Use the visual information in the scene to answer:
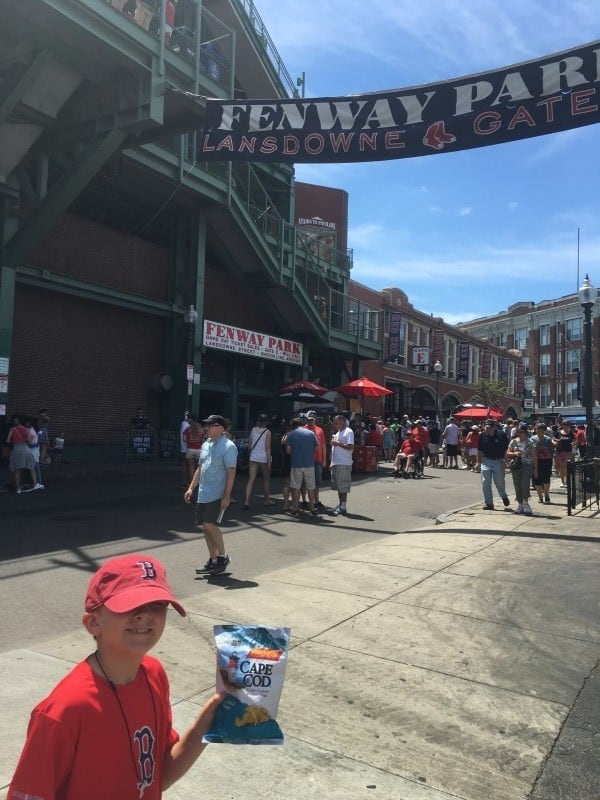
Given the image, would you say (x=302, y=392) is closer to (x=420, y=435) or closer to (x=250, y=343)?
(x=250, y=343)

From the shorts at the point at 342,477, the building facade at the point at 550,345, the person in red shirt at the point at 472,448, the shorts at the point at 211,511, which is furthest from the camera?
the building facade at the point at 550,345

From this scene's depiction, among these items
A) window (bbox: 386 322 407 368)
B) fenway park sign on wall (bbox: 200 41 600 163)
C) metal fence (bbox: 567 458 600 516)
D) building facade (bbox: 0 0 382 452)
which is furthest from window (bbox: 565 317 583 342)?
fenway park sign on wall (bbox: 200 41 600 163)

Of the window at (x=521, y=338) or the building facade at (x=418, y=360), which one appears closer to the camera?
the building facade at (x=418, y=360)

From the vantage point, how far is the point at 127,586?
1.68 metres

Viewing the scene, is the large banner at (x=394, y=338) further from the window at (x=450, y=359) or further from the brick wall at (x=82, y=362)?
the brick wall at (x=82, y=362)

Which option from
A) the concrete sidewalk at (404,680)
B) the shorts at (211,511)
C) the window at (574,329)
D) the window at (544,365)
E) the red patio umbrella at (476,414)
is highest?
the window at (574,329)

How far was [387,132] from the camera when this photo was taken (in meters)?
10.1

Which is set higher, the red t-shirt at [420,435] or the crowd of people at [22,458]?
the red t-shirt at [420,435]

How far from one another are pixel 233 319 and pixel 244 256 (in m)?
2.67

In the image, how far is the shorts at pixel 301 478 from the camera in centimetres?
1134

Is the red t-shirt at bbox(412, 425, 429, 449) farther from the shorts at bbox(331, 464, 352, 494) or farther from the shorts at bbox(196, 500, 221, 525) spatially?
the shorts at bbox(196, 500, 221, 525)

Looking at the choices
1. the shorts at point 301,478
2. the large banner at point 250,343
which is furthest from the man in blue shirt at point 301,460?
the large banner at point 250,343

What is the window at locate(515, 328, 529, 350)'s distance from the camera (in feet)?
228

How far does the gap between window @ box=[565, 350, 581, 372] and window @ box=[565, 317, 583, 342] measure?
4.04 feet
